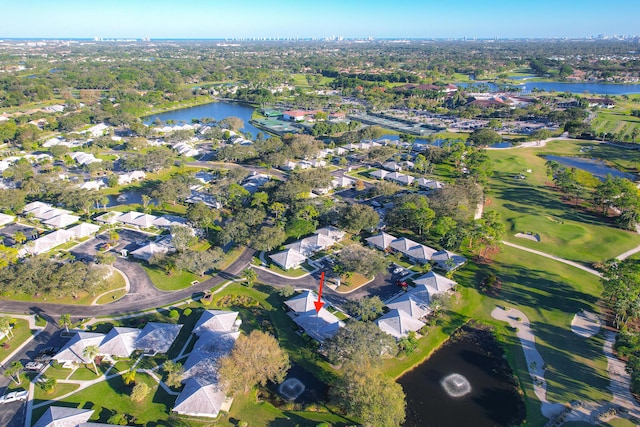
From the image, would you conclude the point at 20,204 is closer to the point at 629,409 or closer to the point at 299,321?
the point at 299,321

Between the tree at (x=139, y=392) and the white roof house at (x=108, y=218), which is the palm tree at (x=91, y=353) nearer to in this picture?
the tree at (x=139, y=392)

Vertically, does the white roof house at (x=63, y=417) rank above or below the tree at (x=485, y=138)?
below

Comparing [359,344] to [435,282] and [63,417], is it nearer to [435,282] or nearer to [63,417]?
[435,282]

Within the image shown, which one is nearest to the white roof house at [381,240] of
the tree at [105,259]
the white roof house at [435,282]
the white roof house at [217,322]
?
the white roof house at [435,282]

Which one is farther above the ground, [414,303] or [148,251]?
[148,251]

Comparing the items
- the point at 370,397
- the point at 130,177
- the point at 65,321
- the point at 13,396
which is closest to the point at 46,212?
the point at 130,177

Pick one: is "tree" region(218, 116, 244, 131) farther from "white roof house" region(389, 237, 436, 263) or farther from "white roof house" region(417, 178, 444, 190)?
"white roof house" region(389, 237, 436, 263)
